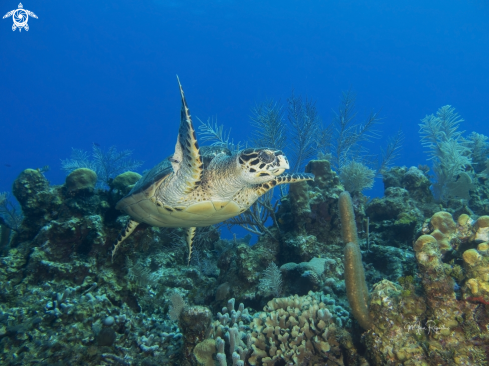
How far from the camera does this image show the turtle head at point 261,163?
11.2 feet

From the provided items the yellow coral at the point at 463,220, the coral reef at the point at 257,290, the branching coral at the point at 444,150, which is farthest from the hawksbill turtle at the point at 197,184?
the branching coral at the point at 444,150

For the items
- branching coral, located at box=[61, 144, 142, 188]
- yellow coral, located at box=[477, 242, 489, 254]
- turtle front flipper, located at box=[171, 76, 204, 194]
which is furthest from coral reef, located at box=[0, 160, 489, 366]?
branching coral, located at box=[61, 144, 142, 188]

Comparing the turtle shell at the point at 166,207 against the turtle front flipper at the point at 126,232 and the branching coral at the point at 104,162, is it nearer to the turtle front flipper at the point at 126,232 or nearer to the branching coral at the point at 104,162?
the turtle front flipper at the point at 126,232

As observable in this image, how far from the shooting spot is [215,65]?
132 m

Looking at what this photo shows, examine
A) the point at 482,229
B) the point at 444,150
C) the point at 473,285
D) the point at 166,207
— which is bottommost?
the point at 473,285

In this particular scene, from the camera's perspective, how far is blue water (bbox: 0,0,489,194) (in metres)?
94.1

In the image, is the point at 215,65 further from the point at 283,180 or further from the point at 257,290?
the point at 257,290

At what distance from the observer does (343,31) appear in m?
106

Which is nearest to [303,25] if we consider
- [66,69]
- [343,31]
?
A: [343,31]

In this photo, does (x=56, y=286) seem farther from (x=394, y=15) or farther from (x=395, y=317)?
(x=394, y=15)

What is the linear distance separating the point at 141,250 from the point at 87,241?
59.2 inches

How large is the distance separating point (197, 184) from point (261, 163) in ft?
3.41

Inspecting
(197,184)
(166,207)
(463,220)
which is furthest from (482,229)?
(166,207)

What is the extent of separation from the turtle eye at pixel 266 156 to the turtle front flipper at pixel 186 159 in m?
0.85
